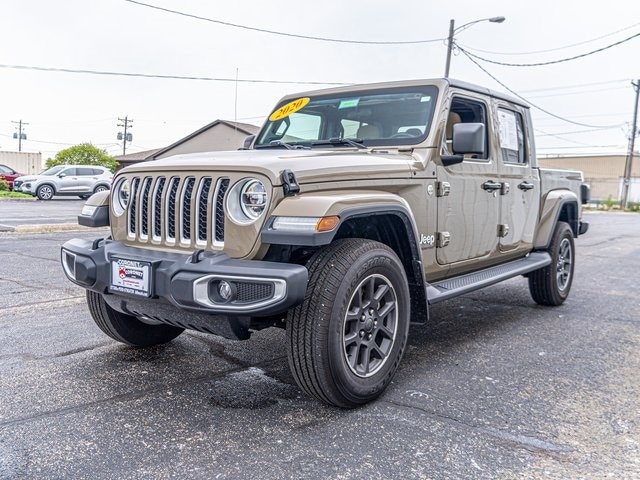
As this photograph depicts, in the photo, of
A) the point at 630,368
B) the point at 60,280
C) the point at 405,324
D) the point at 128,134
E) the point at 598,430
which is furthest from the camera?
the point at 128,134

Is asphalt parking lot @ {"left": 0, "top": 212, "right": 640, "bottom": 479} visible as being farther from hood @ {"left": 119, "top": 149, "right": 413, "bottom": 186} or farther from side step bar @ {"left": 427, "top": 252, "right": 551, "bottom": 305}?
hood @ {"left": 119, "top": 149, "right": 413, "bottom": 186}

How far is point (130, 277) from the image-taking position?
311 cm

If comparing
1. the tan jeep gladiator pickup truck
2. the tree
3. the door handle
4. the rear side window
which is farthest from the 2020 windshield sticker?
the tree

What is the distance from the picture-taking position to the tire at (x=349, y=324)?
292cm

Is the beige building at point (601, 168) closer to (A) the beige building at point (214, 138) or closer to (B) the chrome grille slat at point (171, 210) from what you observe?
(A) the beige building at point (214, 138)

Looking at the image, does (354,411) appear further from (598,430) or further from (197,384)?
(598,430)

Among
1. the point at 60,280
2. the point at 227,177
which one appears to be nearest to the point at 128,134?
the point at 60,280

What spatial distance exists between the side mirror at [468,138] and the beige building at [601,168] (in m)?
61.8

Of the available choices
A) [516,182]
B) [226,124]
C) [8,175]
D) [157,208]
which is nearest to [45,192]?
[8,175]

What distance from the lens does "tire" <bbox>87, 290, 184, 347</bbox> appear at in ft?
12.6

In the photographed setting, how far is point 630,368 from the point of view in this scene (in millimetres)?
4078

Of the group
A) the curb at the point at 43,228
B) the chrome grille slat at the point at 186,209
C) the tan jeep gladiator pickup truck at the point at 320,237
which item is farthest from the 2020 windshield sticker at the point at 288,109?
the curb at the point at 43,228

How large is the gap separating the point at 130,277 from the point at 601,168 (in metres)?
73.4

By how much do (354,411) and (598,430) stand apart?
123 cm
